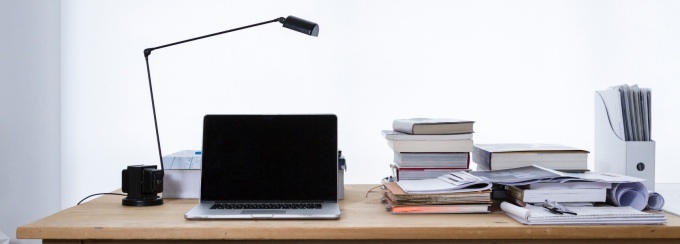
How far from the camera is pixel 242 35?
8.00ft

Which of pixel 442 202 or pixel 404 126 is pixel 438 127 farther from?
pixel 442 202

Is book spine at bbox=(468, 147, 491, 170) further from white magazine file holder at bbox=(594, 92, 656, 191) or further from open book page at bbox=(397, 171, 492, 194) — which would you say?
white magazine file holder at bbox=(594, 92, 656, 191)

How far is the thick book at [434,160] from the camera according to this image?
5.22 feet

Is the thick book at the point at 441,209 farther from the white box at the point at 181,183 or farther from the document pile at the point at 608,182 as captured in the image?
the white box at the point at 181,183

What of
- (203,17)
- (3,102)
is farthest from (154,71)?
(3,102)

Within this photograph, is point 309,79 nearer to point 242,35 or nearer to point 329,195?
point 242,35

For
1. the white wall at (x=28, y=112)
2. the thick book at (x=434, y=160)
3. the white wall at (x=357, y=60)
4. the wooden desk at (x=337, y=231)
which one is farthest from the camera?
the white wall at (x=357, y=60)

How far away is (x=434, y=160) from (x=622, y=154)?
510 millimetres

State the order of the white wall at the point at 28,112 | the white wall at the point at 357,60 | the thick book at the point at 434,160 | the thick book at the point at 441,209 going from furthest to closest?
the white wall at the point at 357,60
the white wall at the point at 28,112
the thick book at the point at 434,160
the thick book at the point at 441,209

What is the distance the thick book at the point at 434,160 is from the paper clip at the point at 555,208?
290 millimetres

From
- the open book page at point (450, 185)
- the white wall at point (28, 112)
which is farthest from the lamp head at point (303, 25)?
the white wall at point (28, 112)

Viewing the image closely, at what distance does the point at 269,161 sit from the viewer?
1514mm

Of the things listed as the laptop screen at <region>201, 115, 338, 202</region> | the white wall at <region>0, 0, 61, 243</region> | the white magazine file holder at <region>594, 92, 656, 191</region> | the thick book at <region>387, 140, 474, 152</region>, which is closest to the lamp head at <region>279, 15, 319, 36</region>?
the laptop screen at <region>201, 115, 338, 202</region>

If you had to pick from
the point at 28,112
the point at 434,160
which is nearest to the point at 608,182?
the point at 434,160
